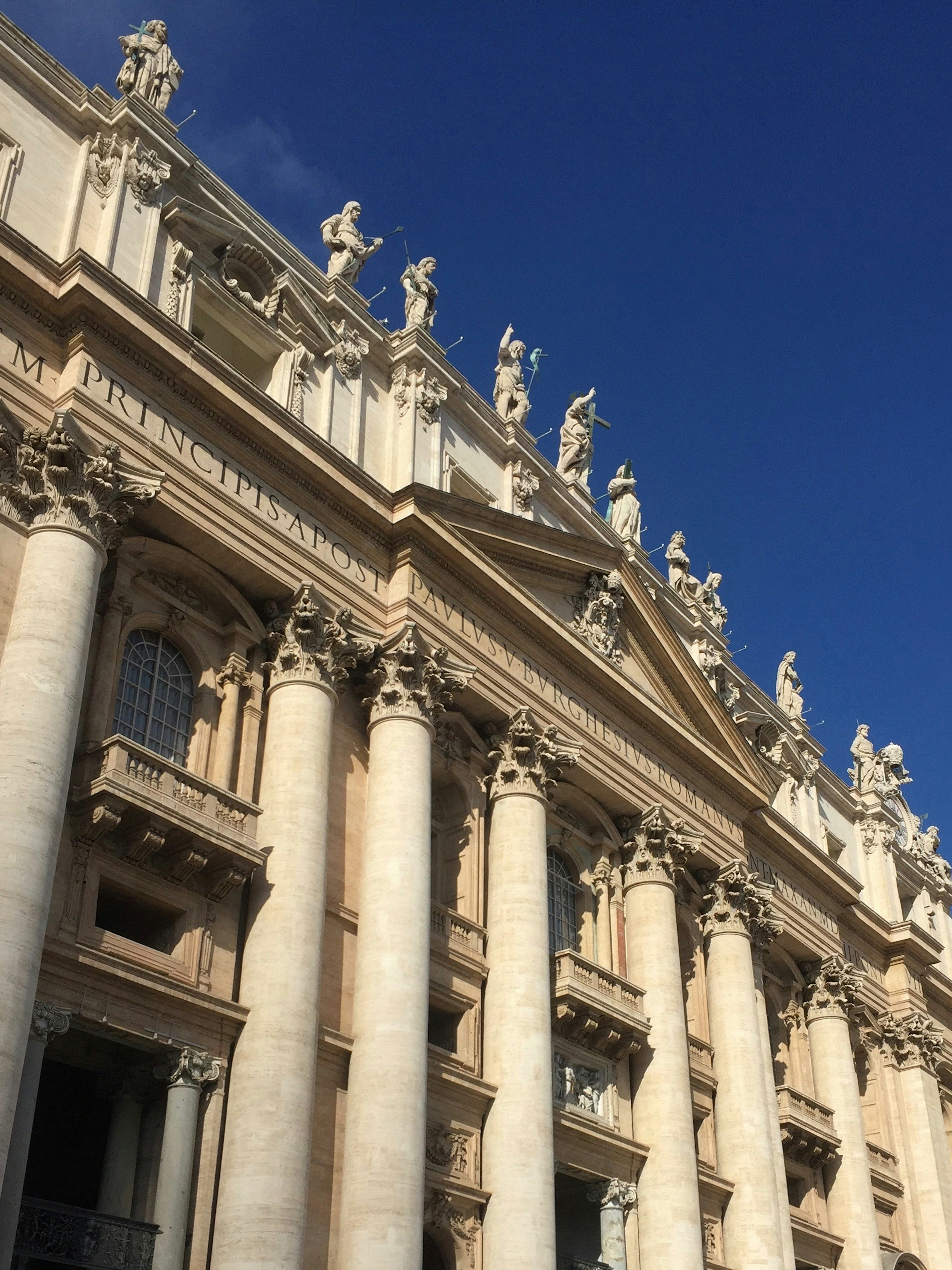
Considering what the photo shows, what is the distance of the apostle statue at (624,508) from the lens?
41938 millimetres

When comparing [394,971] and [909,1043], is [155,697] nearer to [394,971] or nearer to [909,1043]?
[394,971]

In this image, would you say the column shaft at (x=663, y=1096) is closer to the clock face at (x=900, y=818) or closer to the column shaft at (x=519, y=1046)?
the column shaft at (x=519, y=1046)

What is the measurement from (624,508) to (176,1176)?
83.5 feet

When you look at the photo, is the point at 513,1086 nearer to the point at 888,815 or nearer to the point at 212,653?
the point at 212,653

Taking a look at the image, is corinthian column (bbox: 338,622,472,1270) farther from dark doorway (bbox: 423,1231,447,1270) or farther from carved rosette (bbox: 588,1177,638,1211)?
carved rosette (bbox: 588,1177,638,1211)

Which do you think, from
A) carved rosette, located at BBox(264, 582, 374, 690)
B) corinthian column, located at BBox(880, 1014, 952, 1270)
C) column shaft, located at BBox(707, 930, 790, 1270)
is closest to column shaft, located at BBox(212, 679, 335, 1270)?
carved rosette, located at BBox(264, 582, 374, 690)

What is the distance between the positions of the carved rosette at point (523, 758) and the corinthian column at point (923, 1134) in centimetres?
1926

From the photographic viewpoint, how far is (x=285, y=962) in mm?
23500

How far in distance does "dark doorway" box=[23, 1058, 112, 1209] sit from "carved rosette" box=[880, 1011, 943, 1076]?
2747cm

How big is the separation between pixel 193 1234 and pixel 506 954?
28.8 feet

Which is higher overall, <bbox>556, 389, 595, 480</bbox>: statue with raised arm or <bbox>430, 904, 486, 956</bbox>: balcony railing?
<bbox>556, 389, 595, 480</bbox>: statue with raised arm

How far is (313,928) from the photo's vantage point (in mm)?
24125

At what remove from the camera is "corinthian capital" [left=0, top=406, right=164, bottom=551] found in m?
23.2

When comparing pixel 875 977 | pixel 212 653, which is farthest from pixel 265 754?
pixel 875 977
